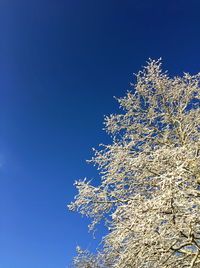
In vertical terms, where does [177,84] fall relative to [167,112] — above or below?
above

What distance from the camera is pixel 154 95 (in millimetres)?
7551

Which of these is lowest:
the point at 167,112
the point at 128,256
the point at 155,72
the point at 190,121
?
the point at 128,256

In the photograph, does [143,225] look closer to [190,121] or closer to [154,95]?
[190,121]

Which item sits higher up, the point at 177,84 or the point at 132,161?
the point at 177,84

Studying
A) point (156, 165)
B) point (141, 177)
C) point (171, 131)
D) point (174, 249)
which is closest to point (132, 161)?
point (156, 165)

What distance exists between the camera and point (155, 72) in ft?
25.6

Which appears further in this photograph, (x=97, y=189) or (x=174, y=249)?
(x=97, y=189)

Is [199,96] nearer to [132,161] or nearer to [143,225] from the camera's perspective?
[132,161]

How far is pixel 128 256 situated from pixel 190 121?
13.9 feet

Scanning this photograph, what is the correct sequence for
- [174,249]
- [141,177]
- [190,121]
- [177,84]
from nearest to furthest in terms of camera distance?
[174,249], [141,177], [190,121], [177,84]

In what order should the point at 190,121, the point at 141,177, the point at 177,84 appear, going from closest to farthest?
the point at 141,177 < the point at 190,121 < the point at 177,84

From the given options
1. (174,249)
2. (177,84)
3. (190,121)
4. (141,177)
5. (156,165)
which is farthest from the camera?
(177,84)

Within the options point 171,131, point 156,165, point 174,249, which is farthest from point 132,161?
point 171,131

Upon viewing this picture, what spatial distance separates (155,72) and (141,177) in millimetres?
3793
